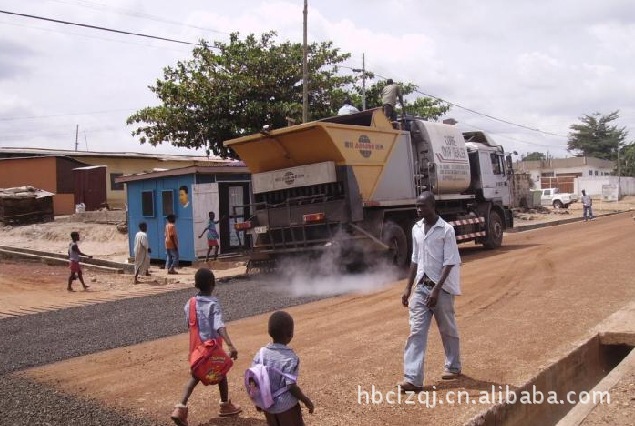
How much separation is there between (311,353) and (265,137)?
6535 mm

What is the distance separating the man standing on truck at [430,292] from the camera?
204 inches

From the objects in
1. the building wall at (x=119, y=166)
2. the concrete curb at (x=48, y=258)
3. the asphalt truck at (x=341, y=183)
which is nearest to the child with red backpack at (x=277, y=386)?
the asphalt truck at (x=341, y=183)

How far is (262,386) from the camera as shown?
12.2ft

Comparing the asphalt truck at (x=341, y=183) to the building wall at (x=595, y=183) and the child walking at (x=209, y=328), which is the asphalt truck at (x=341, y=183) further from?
the building wall at (x=595, y=183)

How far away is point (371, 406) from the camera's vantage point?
4953 mm

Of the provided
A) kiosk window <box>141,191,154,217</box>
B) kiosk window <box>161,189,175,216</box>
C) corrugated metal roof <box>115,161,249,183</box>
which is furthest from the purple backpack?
kiosk window <box>141,191,154,217</box>

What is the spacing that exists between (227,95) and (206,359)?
59.0ft

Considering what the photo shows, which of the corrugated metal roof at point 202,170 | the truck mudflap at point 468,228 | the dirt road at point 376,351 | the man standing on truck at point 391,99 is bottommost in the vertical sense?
the dirt road at point 376,351

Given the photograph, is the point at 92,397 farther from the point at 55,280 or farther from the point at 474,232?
the point at 474,232

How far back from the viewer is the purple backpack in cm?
370

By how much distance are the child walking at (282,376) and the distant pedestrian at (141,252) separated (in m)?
11.1

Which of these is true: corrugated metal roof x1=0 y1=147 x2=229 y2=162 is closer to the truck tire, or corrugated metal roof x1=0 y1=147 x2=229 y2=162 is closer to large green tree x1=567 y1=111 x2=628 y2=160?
the truck tire

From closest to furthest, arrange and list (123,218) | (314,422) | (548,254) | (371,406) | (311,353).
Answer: (314,422)
(371,406)
(311,353)
(548,254)
(123,218)

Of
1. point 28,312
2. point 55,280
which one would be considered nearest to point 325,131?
point 28,312
